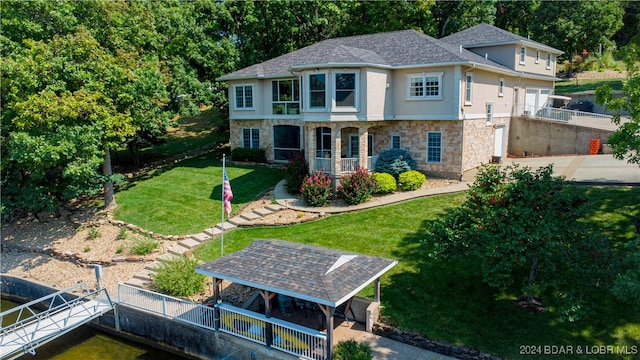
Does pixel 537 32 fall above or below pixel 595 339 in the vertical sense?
above

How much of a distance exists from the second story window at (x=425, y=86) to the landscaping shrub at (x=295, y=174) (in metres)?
6.66


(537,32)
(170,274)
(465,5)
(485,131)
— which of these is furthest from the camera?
(537,32)

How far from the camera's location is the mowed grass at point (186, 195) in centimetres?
2081

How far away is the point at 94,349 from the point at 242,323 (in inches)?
222

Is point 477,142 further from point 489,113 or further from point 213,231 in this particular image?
point 213,231

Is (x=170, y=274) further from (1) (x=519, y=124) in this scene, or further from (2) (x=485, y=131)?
(1) (x=519, y=124)

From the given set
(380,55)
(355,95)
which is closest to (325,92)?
(355,95)

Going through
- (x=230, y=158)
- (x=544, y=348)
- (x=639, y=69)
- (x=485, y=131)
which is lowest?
(x=544, y=348)

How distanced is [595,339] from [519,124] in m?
19.5

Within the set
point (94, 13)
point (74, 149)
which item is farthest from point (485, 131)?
point (94, 13)

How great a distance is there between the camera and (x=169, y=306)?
13875mm

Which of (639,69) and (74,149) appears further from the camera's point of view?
(74,149)

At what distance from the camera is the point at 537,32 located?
44500mm

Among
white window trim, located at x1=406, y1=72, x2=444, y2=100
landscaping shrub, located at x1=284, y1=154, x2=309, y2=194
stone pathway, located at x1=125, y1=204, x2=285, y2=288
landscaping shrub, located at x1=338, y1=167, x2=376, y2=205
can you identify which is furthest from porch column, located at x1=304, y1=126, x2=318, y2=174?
white window trim, located at x1=406, y1=72, x2=444, y2=100
